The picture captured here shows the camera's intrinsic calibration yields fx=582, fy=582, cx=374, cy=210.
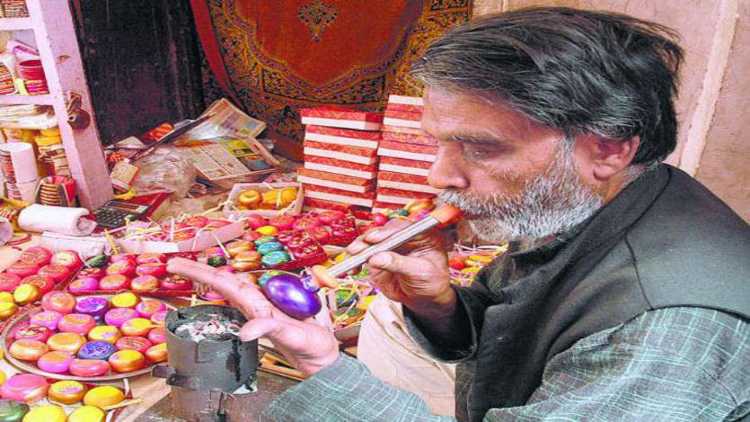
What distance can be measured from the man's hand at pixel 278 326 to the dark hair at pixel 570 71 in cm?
58

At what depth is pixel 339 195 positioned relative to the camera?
3.60 metres

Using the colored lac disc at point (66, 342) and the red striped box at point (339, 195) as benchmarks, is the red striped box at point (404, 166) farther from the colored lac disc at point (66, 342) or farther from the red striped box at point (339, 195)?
the colored lac disc at point (66, 342)

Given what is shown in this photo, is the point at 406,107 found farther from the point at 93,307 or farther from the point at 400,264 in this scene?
the point at 400,264

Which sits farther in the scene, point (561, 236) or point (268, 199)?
point (268, 199)

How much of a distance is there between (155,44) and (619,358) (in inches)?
186

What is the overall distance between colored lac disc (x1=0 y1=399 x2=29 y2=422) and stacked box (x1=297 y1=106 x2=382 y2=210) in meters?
2.08

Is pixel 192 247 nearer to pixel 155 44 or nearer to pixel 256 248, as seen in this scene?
pixel 256 248

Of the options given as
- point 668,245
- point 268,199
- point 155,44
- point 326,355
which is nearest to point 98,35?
point 155,44

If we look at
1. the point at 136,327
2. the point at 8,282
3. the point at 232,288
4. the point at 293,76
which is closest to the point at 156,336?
the point at 136,327

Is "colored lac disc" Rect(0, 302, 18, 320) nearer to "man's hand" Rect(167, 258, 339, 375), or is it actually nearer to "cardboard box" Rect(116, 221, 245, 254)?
"cardboard box" Rect(116, 221, 245, 254)

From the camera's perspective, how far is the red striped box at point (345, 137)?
134 inches

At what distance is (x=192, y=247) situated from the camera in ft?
9.46

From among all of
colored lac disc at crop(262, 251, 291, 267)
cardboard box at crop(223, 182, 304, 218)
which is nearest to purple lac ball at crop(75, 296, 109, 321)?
colored lac disc at crop(262, 251, 291, 267)

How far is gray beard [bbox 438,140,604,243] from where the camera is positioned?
1.21m
